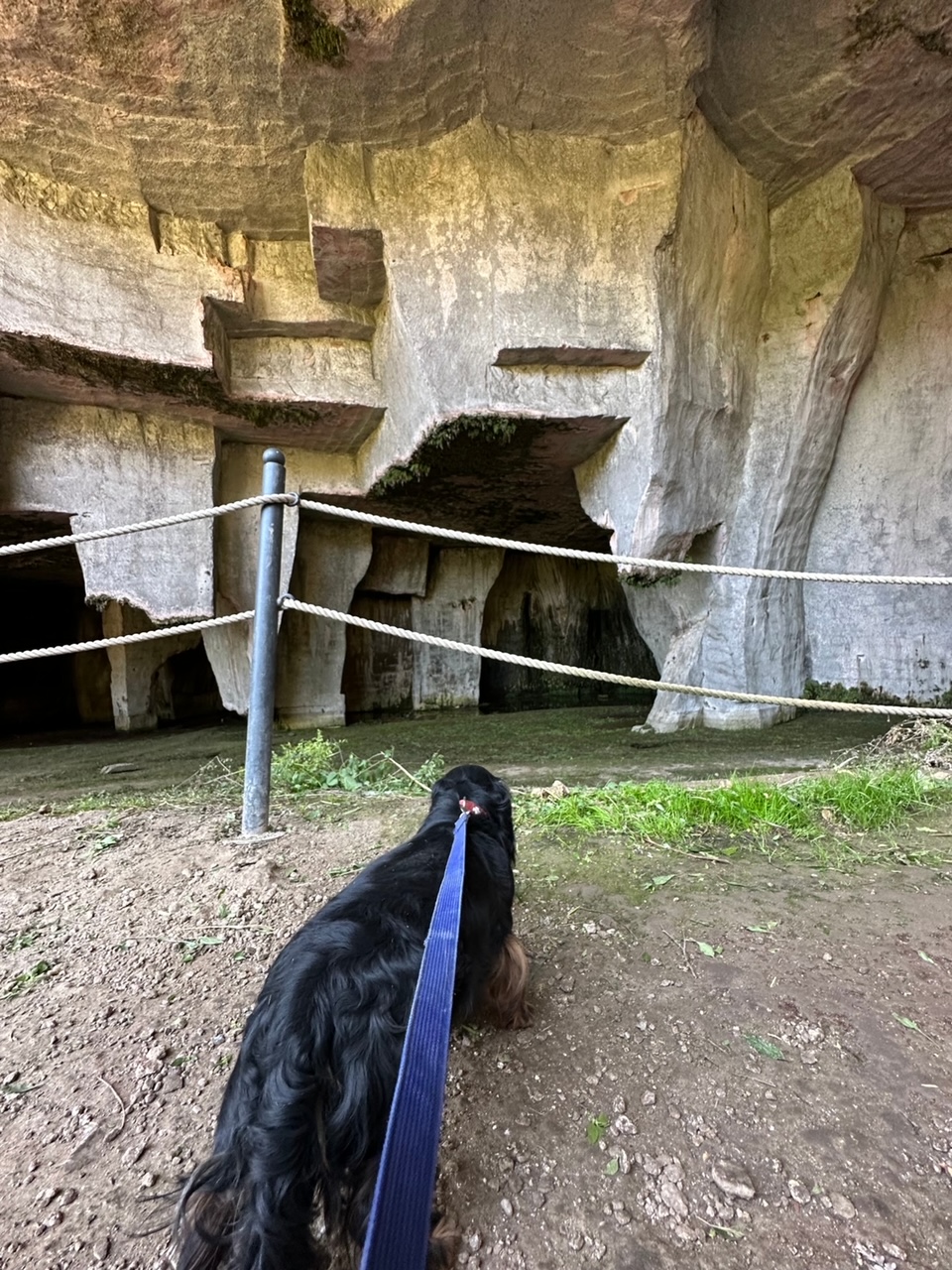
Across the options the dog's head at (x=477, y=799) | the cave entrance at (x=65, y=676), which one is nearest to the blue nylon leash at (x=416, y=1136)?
the dog's head at (x=477, y=799)

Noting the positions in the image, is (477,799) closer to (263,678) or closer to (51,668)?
(263,678)

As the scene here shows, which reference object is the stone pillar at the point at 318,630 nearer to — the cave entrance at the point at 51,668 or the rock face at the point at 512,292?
the rock face at the point at 512,292

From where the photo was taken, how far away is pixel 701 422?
653 centimetres

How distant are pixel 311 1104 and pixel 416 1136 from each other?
226mm

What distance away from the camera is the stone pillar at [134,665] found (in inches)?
413

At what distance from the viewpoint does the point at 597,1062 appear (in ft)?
3.68

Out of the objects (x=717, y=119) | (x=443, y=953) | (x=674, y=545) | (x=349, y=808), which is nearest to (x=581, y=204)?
(x=717, y=119)

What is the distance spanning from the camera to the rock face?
4727 millimetres

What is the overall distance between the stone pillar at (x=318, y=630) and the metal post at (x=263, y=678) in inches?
290

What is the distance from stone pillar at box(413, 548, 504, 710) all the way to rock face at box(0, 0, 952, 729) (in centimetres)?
277

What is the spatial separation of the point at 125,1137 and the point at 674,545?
22.2 ft

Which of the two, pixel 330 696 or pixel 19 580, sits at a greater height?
pixel 19 580

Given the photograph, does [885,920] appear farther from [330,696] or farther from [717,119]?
[330,696]

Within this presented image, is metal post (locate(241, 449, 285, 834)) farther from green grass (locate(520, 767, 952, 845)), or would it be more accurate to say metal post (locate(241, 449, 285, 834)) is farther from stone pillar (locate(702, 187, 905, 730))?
stone pillar (locate(702, 187, 905, 730))
